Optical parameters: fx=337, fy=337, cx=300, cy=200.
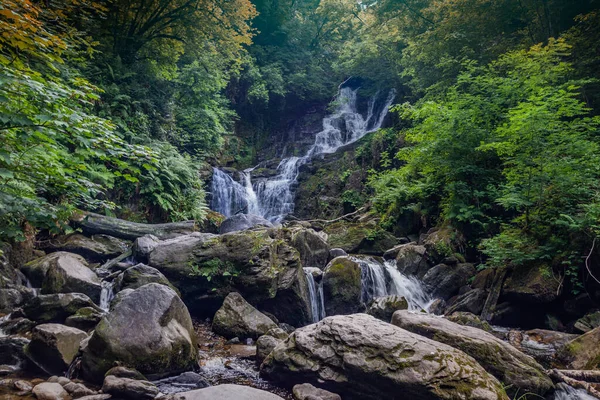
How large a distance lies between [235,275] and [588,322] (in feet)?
21.8

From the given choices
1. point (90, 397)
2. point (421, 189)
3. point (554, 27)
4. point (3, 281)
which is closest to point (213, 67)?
point (421, 189)

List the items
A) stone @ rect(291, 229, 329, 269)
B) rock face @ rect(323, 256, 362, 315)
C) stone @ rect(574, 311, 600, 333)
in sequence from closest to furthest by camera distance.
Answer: stone @ rect(574, 311, 600, 333) → rock face @ rect(323, 256, 362, 315) → stone @ rect(291, 229, 329, 269)

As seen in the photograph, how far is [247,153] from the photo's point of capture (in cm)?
2322

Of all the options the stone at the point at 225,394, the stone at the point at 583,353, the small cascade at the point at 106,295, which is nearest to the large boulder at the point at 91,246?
the small cascade at the point at 106,295

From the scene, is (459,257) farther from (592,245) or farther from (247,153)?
(247,153)

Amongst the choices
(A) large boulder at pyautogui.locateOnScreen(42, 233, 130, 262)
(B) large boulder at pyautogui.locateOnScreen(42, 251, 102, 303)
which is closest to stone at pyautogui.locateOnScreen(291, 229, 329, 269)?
(A) large boulder at pyautogui.locateOnScreen(42, 233, 130, 262)

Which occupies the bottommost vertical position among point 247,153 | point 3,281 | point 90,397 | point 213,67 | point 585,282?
point 585,282

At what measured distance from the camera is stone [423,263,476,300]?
344 inches

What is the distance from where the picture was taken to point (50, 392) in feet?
11.6

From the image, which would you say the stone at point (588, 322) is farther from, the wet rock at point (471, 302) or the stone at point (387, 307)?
the stone at point (387, 307)

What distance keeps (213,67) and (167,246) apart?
11.4 meters

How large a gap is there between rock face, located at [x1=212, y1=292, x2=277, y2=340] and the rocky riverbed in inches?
1.1

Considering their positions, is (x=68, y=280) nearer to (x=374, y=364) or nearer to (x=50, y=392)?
(x=50, y=392)

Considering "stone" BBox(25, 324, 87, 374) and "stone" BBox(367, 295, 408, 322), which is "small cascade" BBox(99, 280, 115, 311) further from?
"stone" BBox(367, 295, 408, 322)
